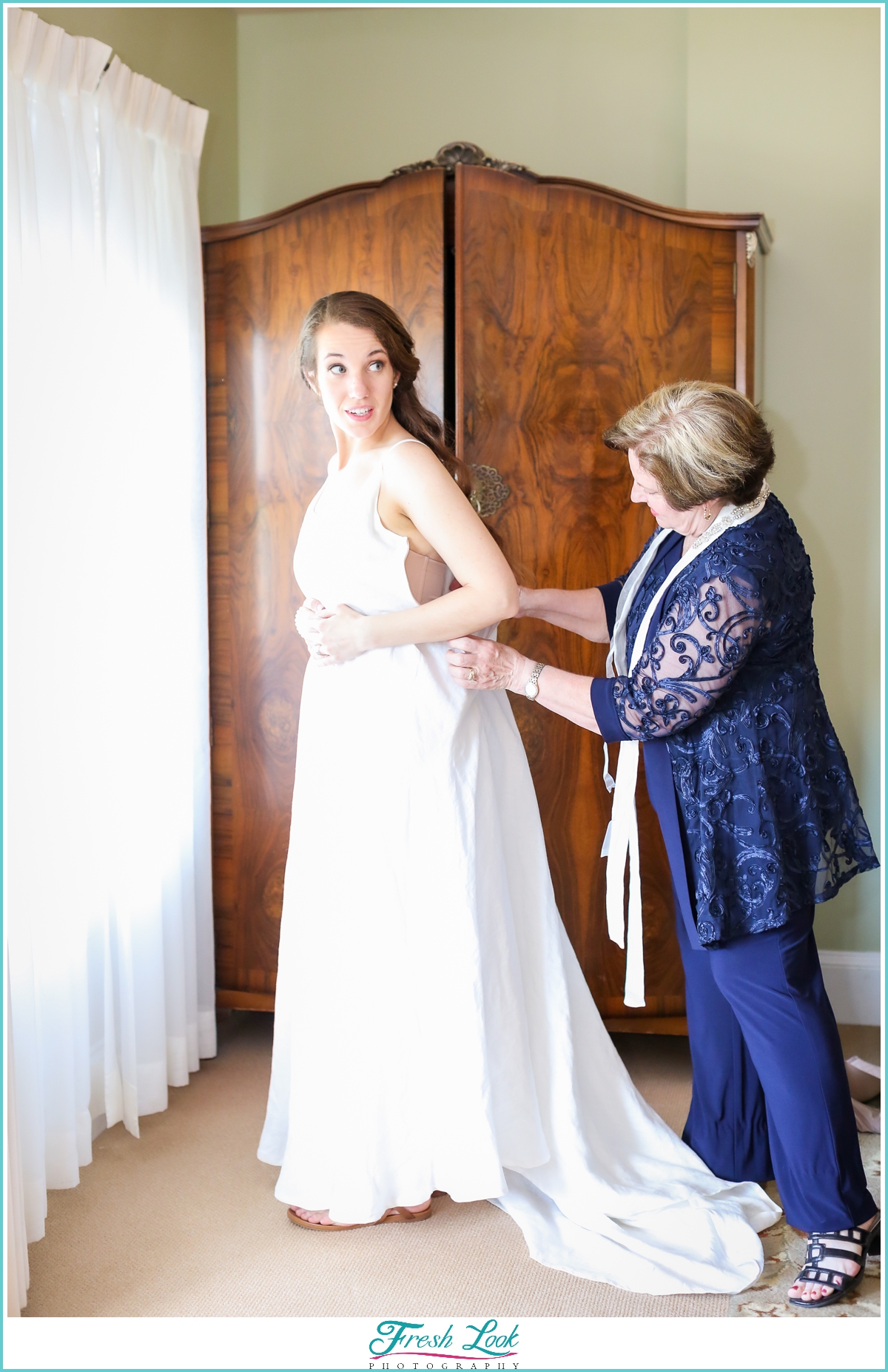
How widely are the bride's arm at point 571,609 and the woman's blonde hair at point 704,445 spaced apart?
43cm

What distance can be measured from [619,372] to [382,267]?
0.61m

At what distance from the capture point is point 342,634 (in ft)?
6.25

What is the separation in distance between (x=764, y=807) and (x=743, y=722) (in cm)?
14

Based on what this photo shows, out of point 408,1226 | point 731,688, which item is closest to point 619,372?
point 731,688

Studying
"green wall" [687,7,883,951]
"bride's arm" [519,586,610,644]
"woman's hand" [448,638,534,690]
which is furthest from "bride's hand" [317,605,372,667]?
"green wall" [687,7,883,951]

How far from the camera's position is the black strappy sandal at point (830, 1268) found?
1.73 m

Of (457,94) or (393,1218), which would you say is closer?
(393,1218)

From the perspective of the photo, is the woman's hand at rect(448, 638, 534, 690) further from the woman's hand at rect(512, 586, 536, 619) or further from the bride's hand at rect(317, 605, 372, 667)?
the woman's hand at rect(512, 586, 536, 619)

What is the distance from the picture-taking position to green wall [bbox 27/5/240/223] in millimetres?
2355

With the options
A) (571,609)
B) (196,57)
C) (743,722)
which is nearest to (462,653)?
(571,609)

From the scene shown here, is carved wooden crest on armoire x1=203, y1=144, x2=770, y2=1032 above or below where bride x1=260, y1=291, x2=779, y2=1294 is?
above

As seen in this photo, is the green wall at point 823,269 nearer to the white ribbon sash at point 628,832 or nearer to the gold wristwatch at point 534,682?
the white ribbon sash at point 628,832

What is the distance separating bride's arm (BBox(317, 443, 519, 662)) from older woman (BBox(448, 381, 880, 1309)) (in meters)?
0.07

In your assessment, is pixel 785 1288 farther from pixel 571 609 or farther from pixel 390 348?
pixel 390 348
